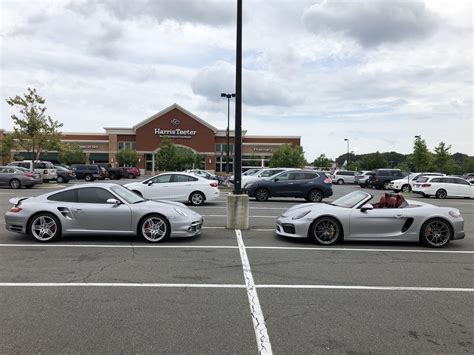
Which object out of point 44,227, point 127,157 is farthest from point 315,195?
point 127,157

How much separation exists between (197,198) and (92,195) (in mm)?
9138

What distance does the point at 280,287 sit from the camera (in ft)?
19.2

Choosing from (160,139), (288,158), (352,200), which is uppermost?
(160,139)

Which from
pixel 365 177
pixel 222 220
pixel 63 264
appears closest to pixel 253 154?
pixel 365 177

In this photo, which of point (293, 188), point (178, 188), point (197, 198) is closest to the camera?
point (178, 188)

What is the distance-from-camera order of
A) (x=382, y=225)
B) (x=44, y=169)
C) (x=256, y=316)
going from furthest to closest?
(x=44, y=169), (x=382, y=225), (x=256, y=316)

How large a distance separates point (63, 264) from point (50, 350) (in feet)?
11.2

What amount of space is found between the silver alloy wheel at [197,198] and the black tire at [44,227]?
30.9ft

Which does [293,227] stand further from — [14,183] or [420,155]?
[420,155]

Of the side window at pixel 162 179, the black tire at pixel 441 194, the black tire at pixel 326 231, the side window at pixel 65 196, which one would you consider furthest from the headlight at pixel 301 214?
the black tire at pixel 441 194

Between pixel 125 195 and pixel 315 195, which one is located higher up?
pixel 125 195

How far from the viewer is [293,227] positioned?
9180 millimetres

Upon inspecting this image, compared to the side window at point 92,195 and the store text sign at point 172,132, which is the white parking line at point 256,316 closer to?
the side window at point 92,195

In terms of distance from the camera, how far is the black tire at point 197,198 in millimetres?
18094
